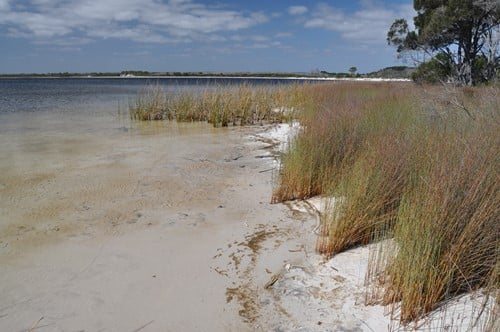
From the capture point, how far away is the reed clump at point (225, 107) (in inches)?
520

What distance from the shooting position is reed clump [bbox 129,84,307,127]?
43.3 ft

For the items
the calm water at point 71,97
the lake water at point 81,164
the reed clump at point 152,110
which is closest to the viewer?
the lake water at point 81,164

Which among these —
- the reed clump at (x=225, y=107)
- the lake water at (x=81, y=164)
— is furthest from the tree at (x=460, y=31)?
the lake water at (x=81, y=164)

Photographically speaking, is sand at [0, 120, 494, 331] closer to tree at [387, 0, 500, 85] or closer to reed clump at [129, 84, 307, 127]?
reed clump at [129, 84, 307, 127]

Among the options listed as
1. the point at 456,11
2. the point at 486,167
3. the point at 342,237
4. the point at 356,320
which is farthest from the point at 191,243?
the point at 456,11

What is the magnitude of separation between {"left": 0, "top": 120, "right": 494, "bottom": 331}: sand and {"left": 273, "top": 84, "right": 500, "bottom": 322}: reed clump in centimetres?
19

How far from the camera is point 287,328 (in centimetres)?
257

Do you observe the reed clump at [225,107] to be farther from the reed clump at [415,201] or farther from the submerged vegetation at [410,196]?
the reed clump at [415,201]

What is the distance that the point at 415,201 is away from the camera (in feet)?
8.78

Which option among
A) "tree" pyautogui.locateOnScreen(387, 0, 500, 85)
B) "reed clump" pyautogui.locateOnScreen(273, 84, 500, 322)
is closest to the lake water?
"reed clump" pyautogui.locateOnScreen(273, 84, 500, 322)

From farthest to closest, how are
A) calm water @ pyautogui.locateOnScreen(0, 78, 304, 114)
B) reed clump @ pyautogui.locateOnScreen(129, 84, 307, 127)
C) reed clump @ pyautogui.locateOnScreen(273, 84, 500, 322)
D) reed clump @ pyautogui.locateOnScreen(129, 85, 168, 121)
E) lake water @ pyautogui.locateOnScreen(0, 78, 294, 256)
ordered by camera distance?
calm water @ pyautogui.locateOnScreen(0, 78, 304, 114) < reed clump @ pyautogui.locateOnScreen(129, 85, 168, 121) < reed clump @ pyautogui.locateOnScreen(129, 84, 307, 127) < lake water @ pyautogui.locateOnScreen(0, 78, 294, 256) < reed clump @ pyautogui.locateOnScreen(273, 84, 500, 322)

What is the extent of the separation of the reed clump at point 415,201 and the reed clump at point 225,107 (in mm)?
8094

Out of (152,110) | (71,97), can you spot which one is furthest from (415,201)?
(71,97)

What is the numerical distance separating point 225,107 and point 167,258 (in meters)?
9.86
